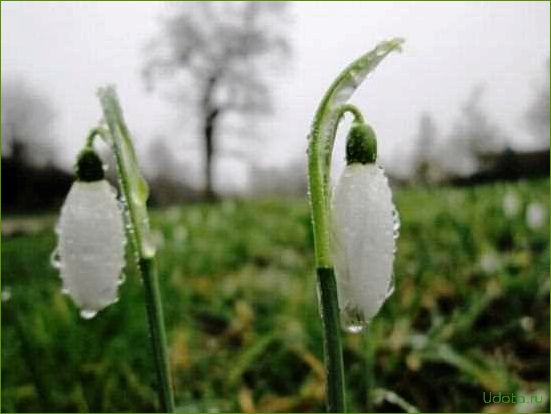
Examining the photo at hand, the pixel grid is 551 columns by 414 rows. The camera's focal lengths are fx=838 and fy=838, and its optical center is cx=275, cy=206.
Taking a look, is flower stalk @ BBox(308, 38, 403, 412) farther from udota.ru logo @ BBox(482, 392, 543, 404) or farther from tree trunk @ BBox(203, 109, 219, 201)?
tree trunk @ BBox(203, 109, 219, 201)

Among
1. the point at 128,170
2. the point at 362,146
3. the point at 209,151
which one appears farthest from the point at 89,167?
the point at 209,151

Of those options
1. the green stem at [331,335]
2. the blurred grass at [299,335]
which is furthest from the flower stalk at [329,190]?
the blurred grass at [299,335]

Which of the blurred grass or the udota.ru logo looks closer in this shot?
the udota.ru logo

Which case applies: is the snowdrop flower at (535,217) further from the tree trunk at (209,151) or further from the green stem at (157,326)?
the tree trunk at (209,151)

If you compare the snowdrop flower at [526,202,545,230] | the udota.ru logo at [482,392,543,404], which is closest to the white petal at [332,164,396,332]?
the udota.ru logo at [482,392,543,404]

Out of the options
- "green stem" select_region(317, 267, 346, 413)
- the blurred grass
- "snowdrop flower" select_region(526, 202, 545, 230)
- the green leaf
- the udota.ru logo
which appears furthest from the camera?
"snowdrop flower" select_region(526, 202, 545, 230)

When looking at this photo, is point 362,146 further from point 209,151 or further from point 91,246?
point 209,151

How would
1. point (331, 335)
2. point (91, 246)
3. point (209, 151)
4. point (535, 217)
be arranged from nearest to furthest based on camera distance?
point (331, 335), point (91, 246), point (535, 217), point (209, 151)

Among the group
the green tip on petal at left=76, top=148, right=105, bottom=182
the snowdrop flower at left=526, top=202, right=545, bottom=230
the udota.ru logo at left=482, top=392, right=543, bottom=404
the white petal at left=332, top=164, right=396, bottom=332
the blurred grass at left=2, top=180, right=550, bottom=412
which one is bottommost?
the udota.ru logo at left=482, top=392, right=543, bottom=404
